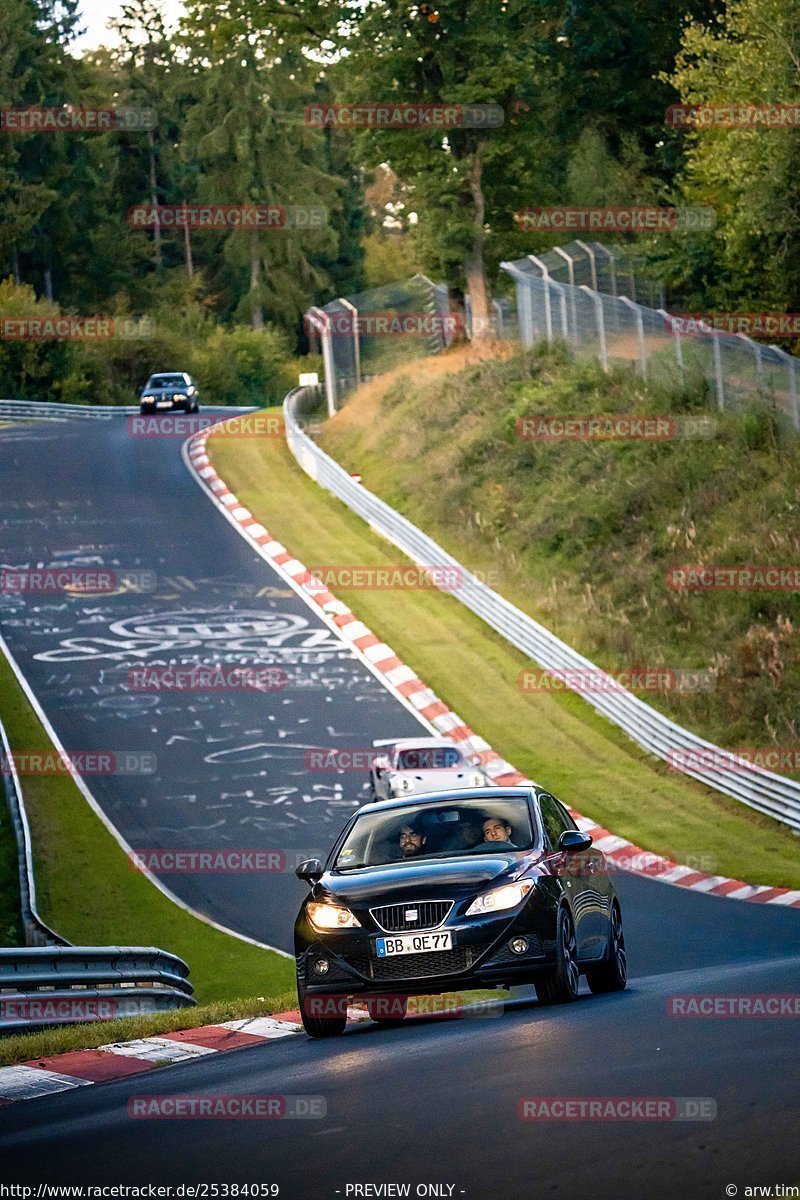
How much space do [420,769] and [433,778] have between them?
0.49 m

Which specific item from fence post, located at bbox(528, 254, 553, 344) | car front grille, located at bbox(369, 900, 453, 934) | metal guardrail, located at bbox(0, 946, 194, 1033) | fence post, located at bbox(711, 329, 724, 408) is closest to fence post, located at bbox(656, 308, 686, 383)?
fence post, located at bbox(711, 329, 724, 408)

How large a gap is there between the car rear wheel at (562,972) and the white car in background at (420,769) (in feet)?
37.2

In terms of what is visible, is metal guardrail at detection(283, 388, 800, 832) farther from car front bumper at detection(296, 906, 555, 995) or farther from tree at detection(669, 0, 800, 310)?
car front bumper at detection(296, 906, 555, 995)

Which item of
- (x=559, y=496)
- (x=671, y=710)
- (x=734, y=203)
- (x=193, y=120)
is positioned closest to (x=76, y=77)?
(x=193, y=120)

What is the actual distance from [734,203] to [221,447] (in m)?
16.0

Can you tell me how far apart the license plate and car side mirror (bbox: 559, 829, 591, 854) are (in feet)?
3.76

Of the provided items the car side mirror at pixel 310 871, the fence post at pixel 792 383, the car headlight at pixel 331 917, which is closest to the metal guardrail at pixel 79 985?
the car side mirror at pixel 310 871

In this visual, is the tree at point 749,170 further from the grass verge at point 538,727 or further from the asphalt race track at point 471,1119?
the asphalt race track at point 471,1119

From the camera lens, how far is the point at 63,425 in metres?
59.9

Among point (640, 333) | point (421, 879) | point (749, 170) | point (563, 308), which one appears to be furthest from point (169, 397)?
point (421, 879)

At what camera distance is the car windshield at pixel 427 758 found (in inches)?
953

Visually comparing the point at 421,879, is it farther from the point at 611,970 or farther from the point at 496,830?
the point at 611,970

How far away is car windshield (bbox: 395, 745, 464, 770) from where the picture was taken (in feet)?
79.5

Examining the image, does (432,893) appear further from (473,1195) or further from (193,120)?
(193,120)
